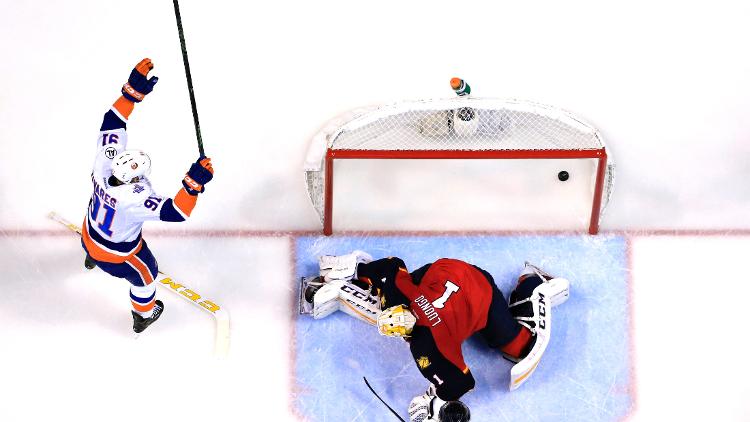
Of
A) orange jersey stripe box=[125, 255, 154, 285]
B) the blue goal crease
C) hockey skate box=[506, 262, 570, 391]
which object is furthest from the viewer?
the blue goal crease

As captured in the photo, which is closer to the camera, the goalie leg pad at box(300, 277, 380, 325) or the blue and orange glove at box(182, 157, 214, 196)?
the blue and orange glove at box(182, 157, 214, 196)

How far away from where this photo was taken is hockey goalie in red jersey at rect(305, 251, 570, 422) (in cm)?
598

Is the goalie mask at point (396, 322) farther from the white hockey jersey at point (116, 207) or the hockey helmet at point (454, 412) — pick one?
the white hockey jersey at point (116, 207)

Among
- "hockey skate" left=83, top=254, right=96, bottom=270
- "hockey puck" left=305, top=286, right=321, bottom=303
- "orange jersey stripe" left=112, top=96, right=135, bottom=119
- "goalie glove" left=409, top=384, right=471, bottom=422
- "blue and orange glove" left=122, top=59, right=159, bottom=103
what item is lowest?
"goalie glove" left=409, top=384, right=471, bottom=422

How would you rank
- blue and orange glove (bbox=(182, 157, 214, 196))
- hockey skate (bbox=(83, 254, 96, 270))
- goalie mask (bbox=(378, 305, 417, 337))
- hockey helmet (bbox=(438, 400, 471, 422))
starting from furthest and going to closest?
1. hockey skate (bbox=(83, 254, 96, 270))
2. hockey helmet (bbox=(438, 400, 471, 422))
3. goalie mask (bbox=(378, 305, 417, 337))
4. blue and orange glove (bbox=(182, 157, 214, 196))

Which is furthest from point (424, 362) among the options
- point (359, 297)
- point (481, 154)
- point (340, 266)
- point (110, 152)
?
point (110, 152)

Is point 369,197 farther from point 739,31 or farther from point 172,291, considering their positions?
point 739,31

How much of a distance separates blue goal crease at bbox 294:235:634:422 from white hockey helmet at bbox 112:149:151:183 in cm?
116

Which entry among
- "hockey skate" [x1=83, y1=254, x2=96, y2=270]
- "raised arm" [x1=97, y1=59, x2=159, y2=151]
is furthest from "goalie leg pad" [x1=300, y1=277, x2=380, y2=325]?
"raised arm" [x1=97, y1=59, x2=159, y2=151]

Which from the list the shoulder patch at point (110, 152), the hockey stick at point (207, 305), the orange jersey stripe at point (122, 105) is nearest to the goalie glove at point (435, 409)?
the hockey stick at point (207, 305)

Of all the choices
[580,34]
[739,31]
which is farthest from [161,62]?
[739,31]

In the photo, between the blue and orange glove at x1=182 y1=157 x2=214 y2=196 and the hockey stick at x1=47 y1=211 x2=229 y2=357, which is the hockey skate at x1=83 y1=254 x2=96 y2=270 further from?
the blue and orange glove at x1=182 y1=157 x2=214 y2=196

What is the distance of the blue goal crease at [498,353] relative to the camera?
6293mm

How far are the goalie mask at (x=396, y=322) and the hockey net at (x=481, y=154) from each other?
0.85 m
